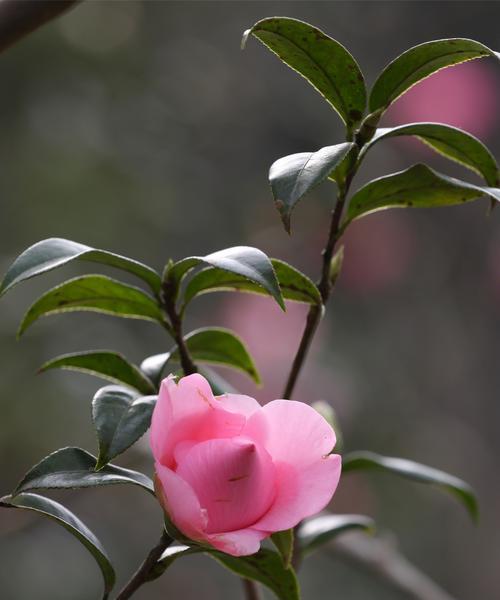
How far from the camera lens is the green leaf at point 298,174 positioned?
404 millimetres

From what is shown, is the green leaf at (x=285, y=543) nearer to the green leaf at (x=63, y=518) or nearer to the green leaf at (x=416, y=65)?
the green leaf at (x=63, y=518)

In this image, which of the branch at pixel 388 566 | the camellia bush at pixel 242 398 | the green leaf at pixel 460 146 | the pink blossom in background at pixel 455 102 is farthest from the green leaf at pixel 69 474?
the pink blossom in background at pixel 455 102

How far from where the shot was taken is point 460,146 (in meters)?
0.50

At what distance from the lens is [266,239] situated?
7.97ft

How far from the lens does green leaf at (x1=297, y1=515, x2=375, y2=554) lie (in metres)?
0.67

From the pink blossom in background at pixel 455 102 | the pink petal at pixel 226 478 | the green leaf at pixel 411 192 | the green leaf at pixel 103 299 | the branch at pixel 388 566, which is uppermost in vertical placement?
the pink blossom in background at pixel 455 102

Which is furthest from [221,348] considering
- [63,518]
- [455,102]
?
[455,102]

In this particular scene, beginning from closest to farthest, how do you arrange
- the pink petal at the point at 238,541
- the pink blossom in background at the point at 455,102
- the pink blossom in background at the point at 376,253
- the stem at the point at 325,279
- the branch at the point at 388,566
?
the pink petal at the point at 238,541
the stem at the point at 325,279
the branch at the point at 388,566
the pink blossom in background at the point at 455,102
the pink blossom in background at the point at 376,253

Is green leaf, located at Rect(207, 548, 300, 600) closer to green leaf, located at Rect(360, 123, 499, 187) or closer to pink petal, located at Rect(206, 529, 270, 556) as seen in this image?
pink petal, located at Rect(206, 529, 270, 556)

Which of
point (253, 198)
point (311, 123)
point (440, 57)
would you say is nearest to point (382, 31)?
point (311, 123)

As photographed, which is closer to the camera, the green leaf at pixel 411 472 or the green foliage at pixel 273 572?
the green foliage at pixel 273 572

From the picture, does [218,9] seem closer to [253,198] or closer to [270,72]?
[270,72]

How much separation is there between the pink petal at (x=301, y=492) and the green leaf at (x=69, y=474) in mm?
63

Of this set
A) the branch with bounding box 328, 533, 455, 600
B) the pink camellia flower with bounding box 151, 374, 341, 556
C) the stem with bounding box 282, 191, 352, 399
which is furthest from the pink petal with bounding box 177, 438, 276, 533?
A: the branch with bounding box 328, 533, 455, 600
